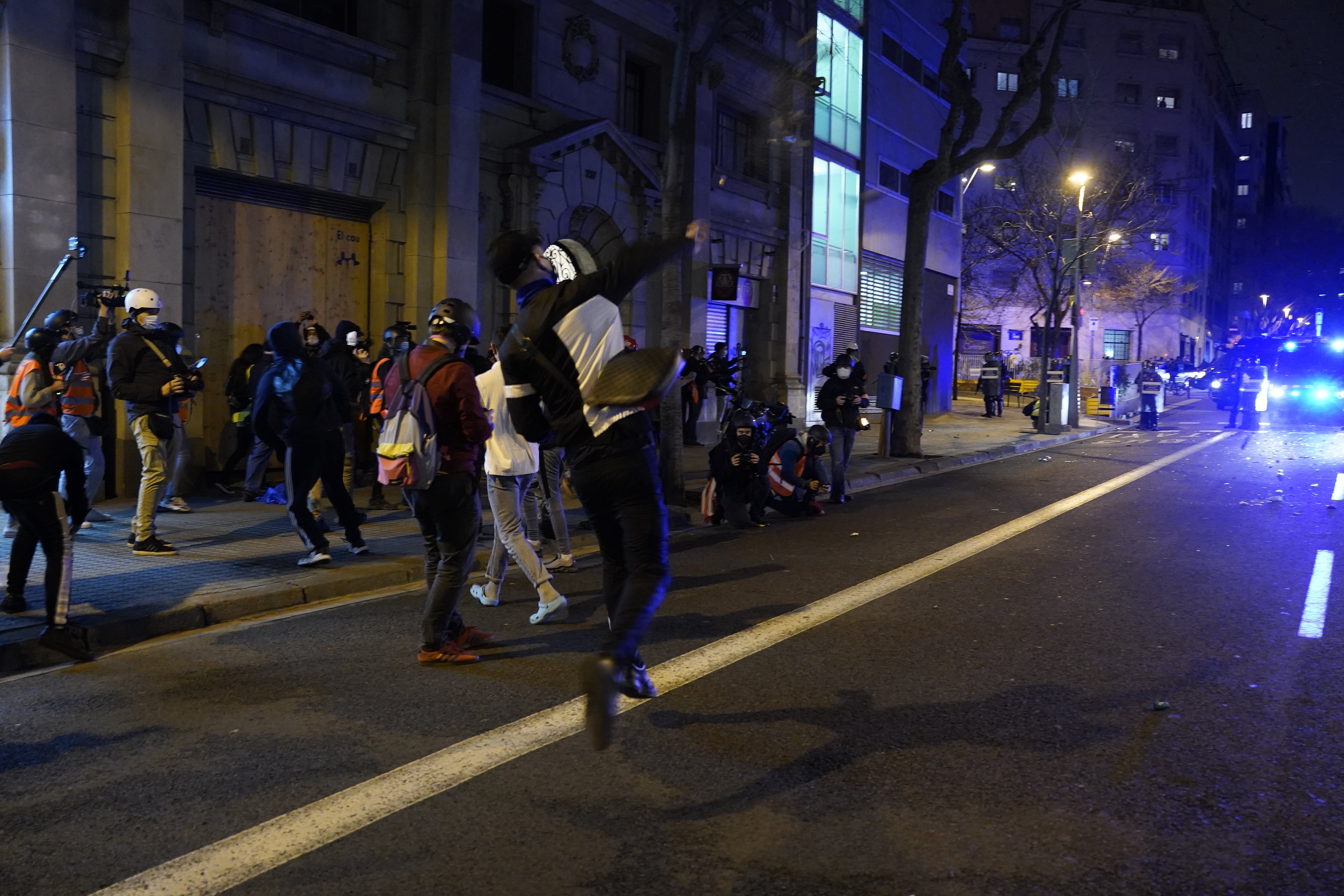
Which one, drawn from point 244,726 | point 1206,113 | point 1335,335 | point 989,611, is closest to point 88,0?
point 244,726

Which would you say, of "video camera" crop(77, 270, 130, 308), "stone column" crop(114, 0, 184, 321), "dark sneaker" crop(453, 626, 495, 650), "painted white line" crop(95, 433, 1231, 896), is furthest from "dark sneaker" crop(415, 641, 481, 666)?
"stone column" crop(114, 0, 184, 321)

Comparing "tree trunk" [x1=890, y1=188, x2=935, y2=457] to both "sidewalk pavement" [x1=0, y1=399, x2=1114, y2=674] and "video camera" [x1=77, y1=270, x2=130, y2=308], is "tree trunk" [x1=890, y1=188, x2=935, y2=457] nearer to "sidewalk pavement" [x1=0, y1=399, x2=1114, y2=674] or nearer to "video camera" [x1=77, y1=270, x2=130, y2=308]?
"sidewalk pavement" [x1=0, y1=399, x2=1114, y2=674]

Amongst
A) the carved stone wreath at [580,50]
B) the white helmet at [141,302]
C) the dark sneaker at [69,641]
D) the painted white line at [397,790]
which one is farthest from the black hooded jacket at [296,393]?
the carved stone wreath at [580,50]

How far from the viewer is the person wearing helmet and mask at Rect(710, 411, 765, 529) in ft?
35.2

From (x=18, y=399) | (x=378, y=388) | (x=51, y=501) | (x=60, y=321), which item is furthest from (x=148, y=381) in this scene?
(x=51, y=501)

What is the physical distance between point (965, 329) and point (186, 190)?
4955cm

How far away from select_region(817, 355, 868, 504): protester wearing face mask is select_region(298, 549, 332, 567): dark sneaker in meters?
6.22

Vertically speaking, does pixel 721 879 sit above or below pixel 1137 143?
below

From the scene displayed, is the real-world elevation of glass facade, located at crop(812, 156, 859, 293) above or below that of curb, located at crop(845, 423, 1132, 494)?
above

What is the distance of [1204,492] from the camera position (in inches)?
529

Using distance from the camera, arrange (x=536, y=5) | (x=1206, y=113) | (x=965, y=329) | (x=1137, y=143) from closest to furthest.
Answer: (x=536, y=5)
(x=965, y=329)
(x=1137, y=143)
(x=1206, y=113)

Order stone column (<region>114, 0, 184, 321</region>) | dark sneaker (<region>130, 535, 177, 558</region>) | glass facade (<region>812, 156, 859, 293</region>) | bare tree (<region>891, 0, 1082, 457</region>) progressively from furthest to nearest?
glass facade (<region>812, 156, 859, 293</region>) < bare tree (<region>891, 0, 1082, 457</region>) < stone column (<region>114, 0, 184, 321</region>) < dark sneaker (<region>130, 535, 177, 558</region>)

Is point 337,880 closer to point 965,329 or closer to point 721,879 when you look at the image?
point 721,879

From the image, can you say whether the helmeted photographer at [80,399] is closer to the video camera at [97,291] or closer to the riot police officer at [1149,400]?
the video camera at [97,291]
